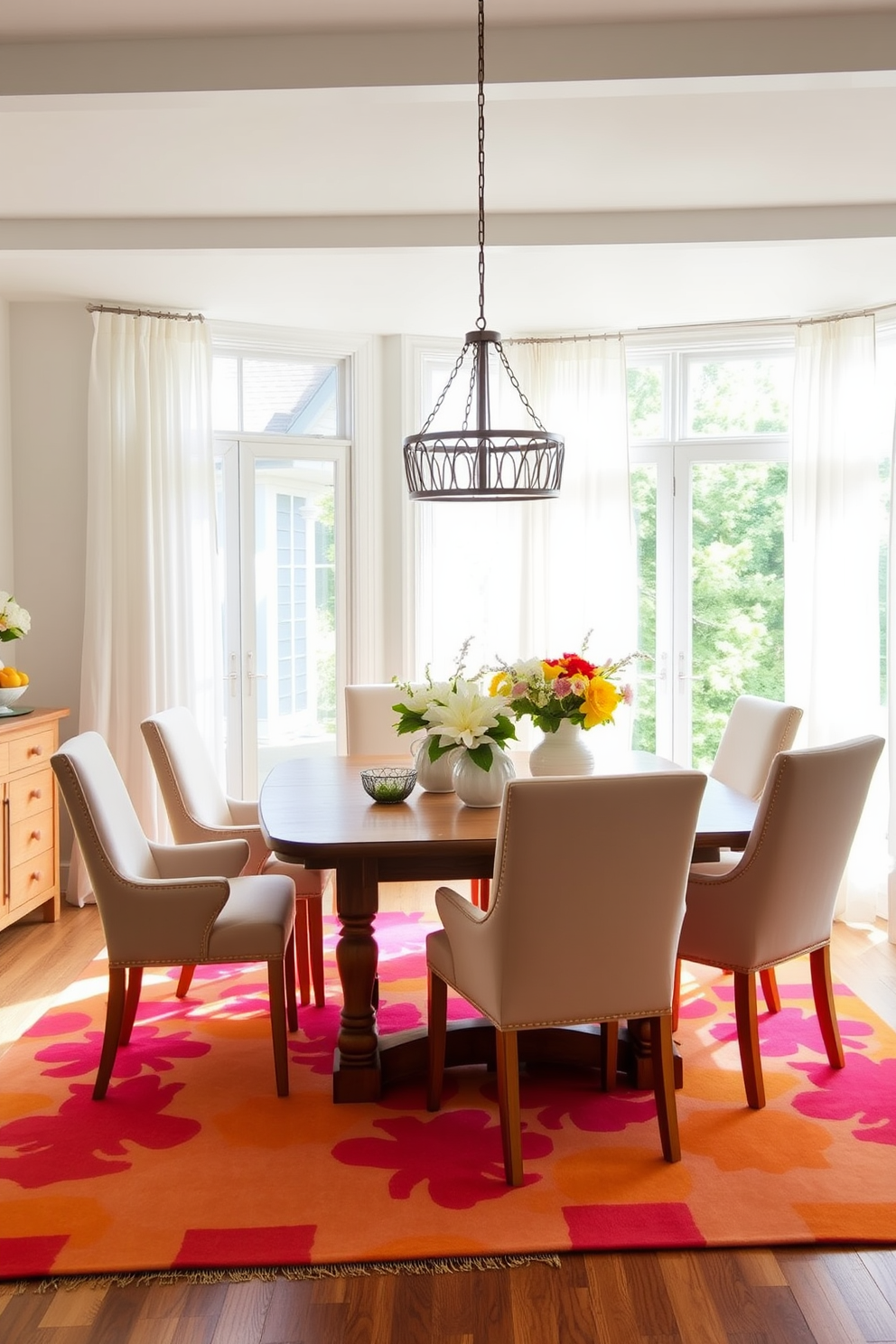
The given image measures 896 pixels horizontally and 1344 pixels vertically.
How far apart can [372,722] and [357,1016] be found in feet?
5.68

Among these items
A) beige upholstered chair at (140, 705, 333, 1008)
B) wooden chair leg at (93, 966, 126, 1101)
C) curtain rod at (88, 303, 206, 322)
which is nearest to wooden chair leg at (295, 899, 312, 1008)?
beige upholstered chair at (140, 705, 333, 1008)

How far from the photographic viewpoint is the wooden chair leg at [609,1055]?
126 inches

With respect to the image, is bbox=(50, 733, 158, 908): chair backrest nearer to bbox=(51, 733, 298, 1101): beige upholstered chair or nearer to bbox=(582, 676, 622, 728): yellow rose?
bbox=(51, 733, 298, 1101): beige upholstered chair

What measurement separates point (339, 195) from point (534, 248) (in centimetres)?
74

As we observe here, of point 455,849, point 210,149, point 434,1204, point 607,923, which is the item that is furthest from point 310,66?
point 434,1204

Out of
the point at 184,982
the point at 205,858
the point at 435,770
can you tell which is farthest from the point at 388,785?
the point at 184,982

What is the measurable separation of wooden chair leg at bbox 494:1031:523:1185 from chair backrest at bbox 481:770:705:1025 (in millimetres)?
70

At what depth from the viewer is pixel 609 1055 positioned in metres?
3.20

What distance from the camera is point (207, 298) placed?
505 cm

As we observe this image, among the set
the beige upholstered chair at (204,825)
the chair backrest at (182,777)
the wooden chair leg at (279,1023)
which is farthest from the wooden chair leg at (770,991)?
the chair backrest at (182,777)

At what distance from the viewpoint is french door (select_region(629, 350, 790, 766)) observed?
5613 mm

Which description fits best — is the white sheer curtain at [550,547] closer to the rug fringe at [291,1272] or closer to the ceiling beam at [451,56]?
the ceiling beam at [451,56]

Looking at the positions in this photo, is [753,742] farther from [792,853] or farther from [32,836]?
[32,836]

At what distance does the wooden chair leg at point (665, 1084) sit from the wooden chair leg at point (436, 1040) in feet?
1.88
